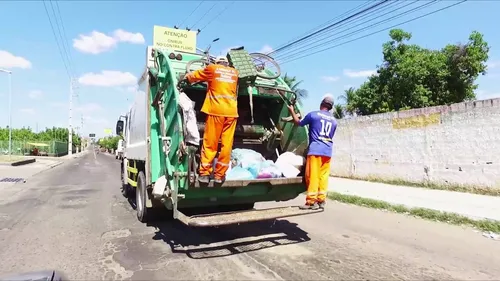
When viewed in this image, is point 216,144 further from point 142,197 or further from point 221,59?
point 142,197

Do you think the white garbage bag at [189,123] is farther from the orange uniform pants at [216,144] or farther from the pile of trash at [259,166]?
the pile of trash at [259,166]

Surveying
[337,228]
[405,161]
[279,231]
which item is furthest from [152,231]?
[405,161]

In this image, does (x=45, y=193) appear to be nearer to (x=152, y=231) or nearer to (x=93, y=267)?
(x=152, y=231)

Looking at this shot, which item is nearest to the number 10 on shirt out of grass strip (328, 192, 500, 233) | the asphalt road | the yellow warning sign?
the asphalt road

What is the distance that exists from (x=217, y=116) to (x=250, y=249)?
177cm

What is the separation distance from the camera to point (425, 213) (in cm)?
714

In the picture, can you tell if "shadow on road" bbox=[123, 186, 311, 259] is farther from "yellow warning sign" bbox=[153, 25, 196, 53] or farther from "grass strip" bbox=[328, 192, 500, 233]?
"yellow warning sign" bbox=[153, 25, 196, 53]

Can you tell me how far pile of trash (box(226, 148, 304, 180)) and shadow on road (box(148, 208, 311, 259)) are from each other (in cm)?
91

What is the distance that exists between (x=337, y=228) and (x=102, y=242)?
147 inches

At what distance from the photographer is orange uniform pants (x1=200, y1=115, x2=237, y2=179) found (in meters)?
4.46

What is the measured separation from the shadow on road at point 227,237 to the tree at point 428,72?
1558 centimetres

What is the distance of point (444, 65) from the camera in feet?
61.7

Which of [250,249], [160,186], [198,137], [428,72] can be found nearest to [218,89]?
[198,137]

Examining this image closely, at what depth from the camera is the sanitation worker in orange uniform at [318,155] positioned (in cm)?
500
